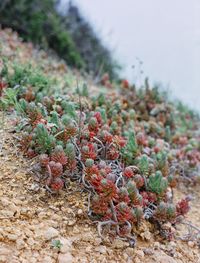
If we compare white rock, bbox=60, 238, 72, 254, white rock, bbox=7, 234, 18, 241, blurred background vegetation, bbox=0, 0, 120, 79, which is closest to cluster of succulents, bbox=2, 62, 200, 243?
white rock, bbox=60, 238, 72, 254

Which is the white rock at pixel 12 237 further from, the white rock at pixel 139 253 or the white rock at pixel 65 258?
the white rock at pixel 139 253

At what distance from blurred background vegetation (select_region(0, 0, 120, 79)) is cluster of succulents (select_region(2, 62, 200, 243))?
326cm

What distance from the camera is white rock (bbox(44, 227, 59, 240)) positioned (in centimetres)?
286

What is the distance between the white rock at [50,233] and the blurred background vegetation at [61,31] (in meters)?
4.62

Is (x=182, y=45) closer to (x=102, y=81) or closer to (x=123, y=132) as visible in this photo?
(x=102, y=81)

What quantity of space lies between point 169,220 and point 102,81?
3.89 m

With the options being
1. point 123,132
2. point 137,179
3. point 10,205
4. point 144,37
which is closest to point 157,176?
point 137,179

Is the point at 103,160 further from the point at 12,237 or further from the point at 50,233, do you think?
the point at 12,237

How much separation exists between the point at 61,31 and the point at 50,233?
6549mm

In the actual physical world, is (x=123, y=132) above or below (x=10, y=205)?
above

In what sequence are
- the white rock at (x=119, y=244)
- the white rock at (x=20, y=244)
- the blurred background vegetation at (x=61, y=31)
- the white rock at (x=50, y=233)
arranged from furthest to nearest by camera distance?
the blurred background vegetation at (x=61, y=31) → the white rock at (x=119, y=244) → the white rock at (x=50, y=233) → the white rock at (x=20, y=244)

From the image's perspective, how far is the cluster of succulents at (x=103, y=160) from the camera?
313 centimetres

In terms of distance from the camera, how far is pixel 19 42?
724 centimetres

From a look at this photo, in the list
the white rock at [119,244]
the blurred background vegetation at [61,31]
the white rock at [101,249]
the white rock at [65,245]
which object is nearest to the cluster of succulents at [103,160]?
the white rock at [119,244]
